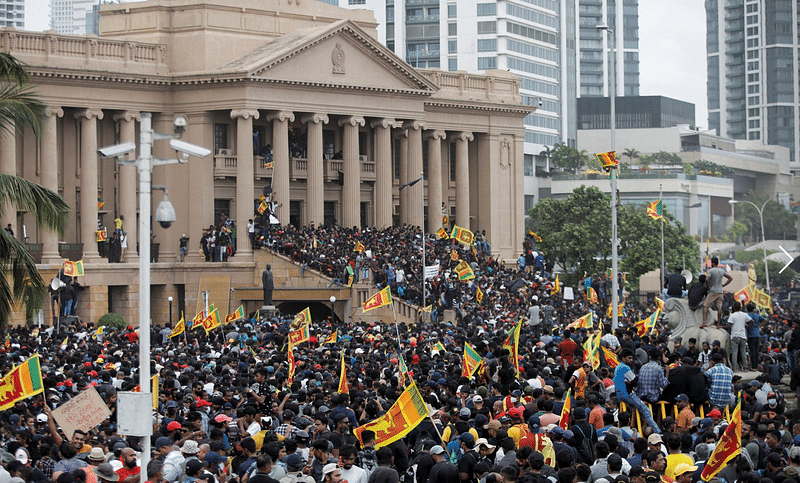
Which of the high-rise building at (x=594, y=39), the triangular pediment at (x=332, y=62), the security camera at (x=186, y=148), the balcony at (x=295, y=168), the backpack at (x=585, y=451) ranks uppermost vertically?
the high-rise building at (x=594, y=39)

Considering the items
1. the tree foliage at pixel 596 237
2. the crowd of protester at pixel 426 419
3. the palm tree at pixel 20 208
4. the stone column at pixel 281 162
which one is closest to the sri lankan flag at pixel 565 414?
the crowd of protester at pixel 426 419

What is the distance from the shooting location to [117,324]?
59531mm

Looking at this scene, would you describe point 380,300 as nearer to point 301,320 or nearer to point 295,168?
point 301,320

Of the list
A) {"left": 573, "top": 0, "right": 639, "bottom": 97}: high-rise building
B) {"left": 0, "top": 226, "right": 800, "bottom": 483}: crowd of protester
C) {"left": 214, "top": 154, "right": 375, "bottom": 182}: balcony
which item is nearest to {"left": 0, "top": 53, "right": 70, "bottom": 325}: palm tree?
{"left": 0, "top": 226, "right": 800, "bottom": 483}: crowd of protester

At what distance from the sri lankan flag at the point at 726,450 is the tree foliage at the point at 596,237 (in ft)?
229

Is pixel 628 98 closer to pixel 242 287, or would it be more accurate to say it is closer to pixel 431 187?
pixel 431 187

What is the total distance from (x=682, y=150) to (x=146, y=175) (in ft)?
509

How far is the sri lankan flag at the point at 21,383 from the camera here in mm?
22922

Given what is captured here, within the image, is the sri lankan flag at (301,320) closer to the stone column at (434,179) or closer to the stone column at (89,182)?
the stone column at (89,182)

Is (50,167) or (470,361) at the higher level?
(50,167)

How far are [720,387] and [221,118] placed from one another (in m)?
45.9

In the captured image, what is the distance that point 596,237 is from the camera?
8856 cm

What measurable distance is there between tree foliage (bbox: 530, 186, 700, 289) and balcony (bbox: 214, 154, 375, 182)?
20.8 m

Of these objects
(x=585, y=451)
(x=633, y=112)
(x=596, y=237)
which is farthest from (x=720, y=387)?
(x=633, y=112)
